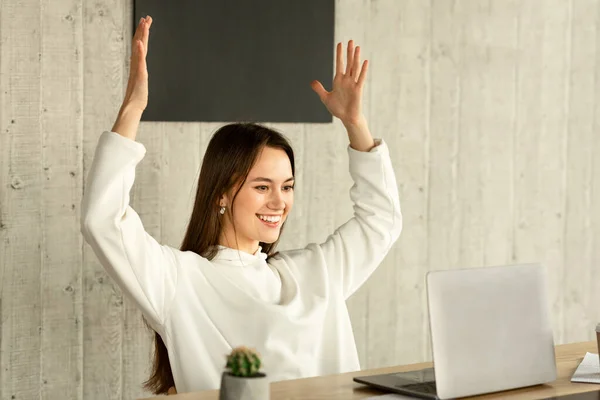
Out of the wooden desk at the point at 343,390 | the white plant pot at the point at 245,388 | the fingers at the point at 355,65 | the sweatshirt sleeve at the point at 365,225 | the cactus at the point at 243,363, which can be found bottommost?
the wooden desk at the point at 343,390

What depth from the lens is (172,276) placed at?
2230 mm

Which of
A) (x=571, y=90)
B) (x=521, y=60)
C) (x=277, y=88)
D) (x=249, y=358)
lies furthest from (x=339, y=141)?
(x=249, y=358)

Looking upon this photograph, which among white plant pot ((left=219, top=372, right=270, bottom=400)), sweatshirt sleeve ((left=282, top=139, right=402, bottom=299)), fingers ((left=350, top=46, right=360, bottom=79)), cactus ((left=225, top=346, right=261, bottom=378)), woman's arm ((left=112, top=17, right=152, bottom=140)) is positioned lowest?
white plant pot ((left=219, top=372, right=270, bottom=400))

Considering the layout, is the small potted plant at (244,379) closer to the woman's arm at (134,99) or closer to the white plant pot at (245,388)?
the white plant pot at (245,388)

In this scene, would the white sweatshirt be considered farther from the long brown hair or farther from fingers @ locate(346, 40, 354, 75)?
fingers @ locate(346, 40, 354, 75)

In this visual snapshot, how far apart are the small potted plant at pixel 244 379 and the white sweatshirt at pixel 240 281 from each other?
2.16 ft

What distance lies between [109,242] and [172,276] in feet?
0.72

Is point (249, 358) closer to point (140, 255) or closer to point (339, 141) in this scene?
point (140, 255)

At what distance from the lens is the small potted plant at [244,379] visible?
151 centimetres

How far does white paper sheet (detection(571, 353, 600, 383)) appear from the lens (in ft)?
6.52

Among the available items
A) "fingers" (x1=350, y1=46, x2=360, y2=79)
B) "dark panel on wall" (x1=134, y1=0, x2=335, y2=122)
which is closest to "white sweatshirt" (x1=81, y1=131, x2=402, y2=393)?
"fingers" (x1=350, y1=46, x2=360, y2=79)

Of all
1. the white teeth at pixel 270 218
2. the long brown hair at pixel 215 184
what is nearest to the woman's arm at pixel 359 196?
the white teeth at pixel 270 218

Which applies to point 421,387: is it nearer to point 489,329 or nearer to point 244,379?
point 489,329

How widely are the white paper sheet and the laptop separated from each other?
106 mm
